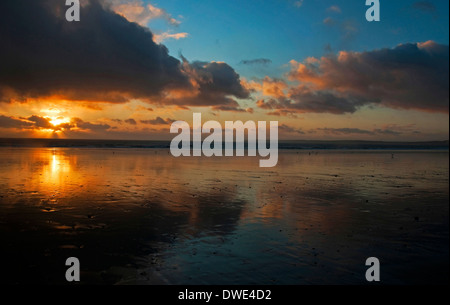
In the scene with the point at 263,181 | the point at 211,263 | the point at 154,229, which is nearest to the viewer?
the point at 211,263

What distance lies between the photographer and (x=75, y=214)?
1519 centimetres

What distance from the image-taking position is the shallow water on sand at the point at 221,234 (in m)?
9.09

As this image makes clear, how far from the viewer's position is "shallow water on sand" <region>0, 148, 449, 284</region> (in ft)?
29.8

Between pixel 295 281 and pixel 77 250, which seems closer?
pixel 295 281

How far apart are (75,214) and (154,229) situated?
442cm

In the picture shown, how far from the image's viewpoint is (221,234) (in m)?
12.6

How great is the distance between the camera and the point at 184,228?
44.0 feet

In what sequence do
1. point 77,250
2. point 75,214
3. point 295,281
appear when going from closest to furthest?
point 295,281
point 77,250
point 75,214
